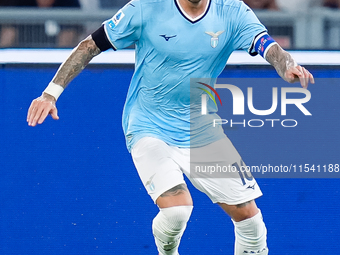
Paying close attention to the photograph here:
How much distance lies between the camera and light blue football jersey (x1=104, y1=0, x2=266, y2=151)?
2.68m

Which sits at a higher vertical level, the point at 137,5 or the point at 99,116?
the point at 137,5

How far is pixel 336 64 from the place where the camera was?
11.0 ft

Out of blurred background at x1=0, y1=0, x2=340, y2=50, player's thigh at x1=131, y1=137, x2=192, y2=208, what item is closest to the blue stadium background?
blurred background at x1=0, y1=0, x2=340, y2=50

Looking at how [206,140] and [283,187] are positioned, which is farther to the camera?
[283,187]

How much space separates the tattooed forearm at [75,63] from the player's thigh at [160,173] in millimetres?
444

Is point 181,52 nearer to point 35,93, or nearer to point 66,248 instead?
point 35,93

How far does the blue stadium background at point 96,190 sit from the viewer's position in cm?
336

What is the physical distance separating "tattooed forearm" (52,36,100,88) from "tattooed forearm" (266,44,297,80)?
0.81m

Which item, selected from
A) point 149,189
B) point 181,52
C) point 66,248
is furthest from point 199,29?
point 66,248

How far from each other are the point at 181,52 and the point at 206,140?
459mm

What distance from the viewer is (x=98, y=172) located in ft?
11.0

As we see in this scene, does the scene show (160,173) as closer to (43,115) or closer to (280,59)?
(43,115)

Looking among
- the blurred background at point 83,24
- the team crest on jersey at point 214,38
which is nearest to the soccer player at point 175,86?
the team crest on jersey at point 214,38

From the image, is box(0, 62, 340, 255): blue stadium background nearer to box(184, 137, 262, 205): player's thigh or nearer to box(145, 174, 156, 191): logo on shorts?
box(184, 137, 262, 205): player's thigh
